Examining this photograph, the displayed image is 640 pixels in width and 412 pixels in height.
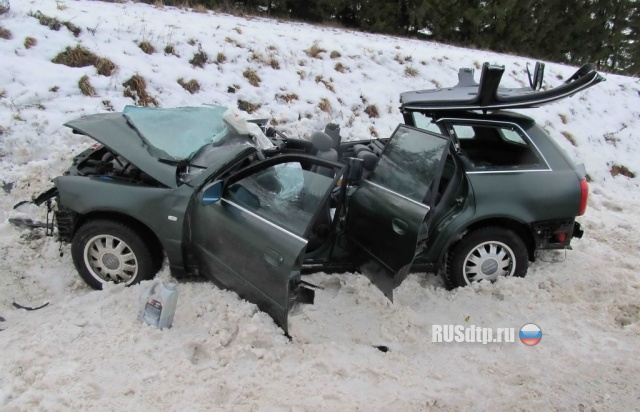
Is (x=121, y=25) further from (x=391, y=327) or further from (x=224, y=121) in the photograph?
(x=391, y=327)

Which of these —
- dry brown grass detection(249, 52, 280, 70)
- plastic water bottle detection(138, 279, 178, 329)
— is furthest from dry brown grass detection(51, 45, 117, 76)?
plastic water bottle detection(138, 279, 178, 329)

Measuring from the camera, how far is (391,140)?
4152 mm

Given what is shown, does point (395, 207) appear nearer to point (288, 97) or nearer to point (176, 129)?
point (176, 129)

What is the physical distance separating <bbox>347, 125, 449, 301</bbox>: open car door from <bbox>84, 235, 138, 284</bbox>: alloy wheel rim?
1864 mm

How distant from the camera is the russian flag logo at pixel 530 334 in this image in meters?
3.58

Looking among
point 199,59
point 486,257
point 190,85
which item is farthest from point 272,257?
point 199,59

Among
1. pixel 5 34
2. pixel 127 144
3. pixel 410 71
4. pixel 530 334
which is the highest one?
pixel 410 71

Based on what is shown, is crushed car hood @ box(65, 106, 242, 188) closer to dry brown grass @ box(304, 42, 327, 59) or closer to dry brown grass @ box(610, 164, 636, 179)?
dry brown grass @ box(304, 42, 327, 59)

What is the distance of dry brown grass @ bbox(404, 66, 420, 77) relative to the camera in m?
10.0

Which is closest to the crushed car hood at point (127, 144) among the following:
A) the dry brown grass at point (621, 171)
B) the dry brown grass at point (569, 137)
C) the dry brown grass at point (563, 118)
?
the dry brown grass at point (621, 171)

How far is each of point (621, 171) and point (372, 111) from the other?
15.2 feet

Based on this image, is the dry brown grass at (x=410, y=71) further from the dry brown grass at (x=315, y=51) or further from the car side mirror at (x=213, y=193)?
the car side mirror at (x=213, y=193)

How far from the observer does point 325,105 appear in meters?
8.04

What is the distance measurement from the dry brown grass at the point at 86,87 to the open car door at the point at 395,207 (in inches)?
189
